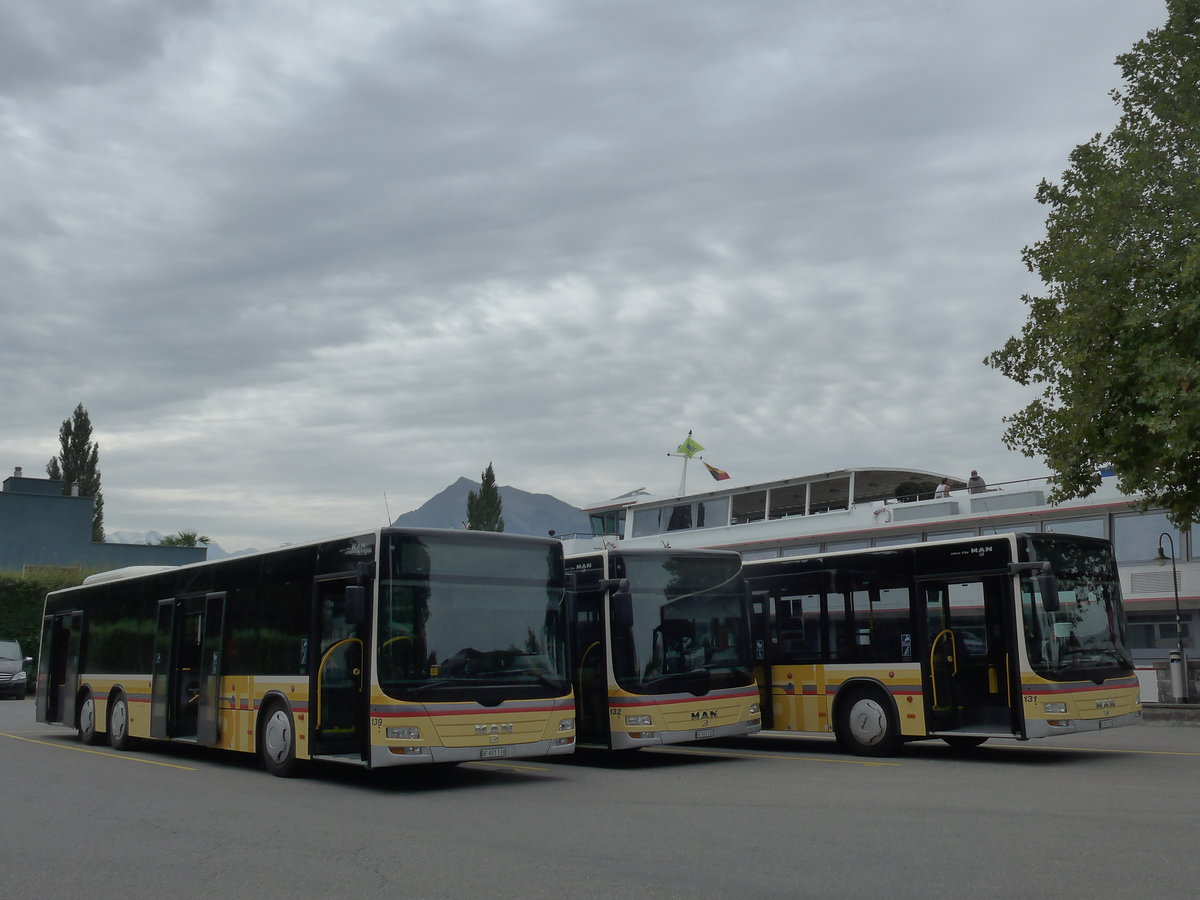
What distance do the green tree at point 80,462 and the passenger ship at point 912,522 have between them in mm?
48218

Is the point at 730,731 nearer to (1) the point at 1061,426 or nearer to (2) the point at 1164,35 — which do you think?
(1) the point at 1061,426

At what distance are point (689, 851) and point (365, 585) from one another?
5464 mm

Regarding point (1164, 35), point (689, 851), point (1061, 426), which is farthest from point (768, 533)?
point (689, 851)

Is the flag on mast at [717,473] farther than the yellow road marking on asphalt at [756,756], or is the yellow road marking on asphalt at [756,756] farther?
the flag on mast at [717,473]

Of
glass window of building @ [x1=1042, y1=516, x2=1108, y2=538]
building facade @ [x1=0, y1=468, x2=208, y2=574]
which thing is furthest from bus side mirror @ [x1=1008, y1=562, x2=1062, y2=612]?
building facade @ [x1=0, y1=468, x2=208, y2=574]

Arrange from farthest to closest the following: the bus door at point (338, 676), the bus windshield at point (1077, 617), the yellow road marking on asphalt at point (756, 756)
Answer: the yellow road marking on asphalt at point (756, 756) → the bus windshield at point (1077, 617) → the bus door at point (338, 676)

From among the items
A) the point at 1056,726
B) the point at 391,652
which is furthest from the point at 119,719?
the point at 1056,726

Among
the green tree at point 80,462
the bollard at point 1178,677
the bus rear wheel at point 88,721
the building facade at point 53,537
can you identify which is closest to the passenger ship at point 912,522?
the bollard at point 1178,677

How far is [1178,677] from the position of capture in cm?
2514

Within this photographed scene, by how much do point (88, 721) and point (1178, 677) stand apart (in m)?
20.3

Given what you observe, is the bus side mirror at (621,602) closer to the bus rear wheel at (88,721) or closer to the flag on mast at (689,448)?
the bus rear wheel at (88,721)

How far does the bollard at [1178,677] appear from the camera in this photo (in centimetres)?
2509

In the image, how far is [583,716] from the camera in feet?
52.1

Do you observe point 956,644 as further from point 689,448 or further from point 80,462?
point 80,462
